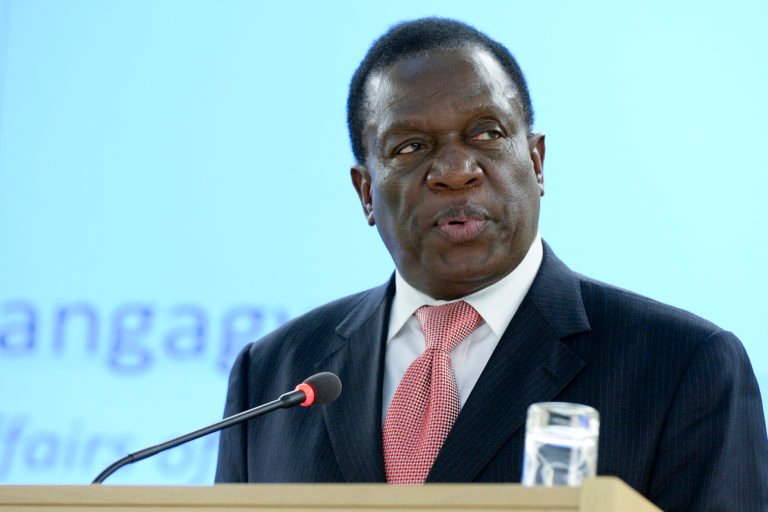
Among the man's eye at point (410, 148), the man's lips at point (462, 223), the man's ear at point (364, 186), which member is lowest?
the man's lips at point (462, 223)

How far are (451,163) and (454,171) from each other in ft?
0.08

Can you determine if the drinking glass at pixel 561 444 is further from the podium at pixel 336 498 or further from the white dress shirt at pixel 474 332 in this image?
the white dress shirt at pixel 474 332

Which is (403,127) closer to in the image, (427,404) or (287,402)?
(427,404)

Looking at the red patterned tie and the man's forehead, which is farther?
the man's forehead

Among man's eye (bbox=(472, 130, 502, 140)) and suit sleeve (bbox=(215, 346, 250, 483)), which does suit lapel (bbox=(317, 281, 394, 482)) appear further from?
man's eye (bbox=(472, 130, 502, 140))

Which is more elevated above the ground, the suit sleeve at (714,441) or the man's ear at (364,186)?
the man's ear at (364,186)

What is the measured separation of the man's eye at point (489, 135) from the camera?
104 inches

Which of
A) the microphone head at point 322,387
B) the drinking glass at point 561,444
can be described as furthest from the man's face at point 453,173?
the drinking glass at point 561,444

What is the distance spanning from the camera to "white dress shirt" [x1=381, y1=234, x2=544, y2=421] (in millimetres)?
2578

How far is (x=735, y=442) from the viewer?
2252 mm

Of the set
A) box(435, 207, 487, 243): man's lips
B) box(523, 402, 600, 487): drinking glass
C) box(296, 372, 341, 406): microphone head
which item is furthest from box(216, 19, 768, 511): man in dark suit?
box(523, 402, 600, 487): drinking glass

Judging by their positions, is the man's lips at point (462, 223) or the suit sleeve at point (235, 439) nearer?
the man's lips at point (462, 223)

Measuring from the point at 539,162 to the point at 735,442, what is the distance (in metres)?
0.91

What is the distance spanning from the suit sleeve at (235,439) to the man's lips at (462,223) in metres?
0.68
